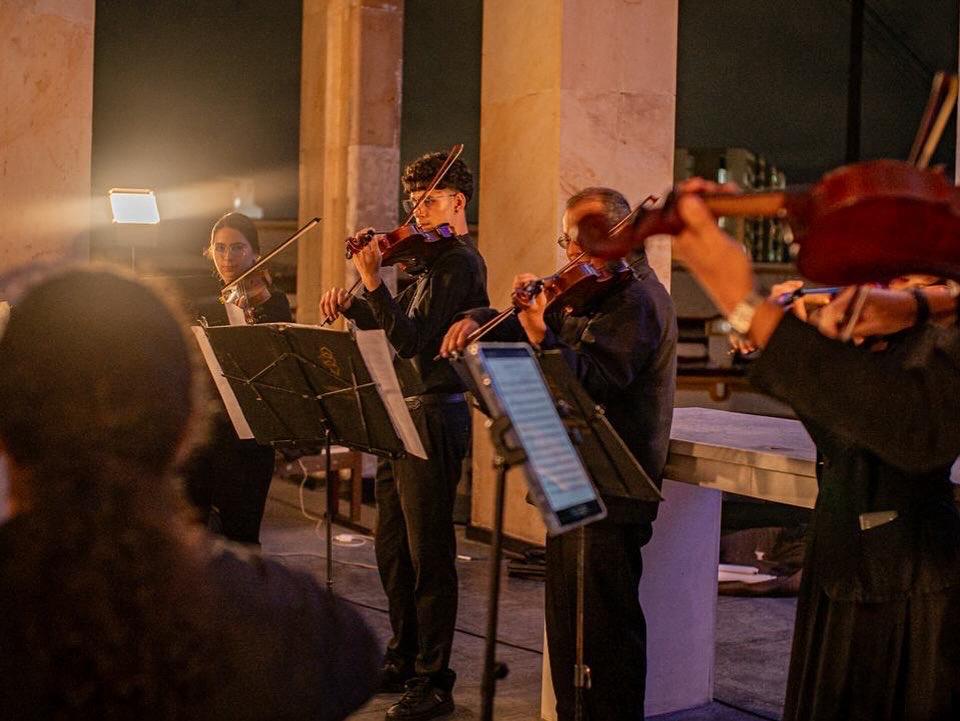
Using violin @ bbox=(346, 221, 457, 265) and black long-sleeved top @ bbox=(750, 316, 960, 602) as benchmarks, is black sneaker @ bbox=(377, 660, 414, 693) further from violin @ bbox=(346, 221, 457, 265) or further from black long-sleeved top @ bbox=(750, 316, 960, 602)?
black long-sleeved top @ bbox=(750, 316, 960, 602)

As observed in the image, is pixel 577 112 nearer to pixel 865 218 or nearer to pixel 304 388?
pixel 304 388

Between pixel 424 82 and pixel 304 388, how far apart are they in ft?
41.7

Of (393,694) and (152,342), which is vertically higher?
(152,342)

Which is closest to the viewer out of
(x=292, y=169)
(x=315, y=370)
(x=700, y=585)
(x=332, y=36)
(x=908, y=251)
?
(x=908, y=251)

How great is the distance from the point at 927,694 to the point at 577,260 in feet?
5.23

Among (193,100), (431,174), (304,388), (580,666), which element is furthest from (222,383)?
(193,100)

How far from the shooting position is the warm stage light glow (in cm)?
1080

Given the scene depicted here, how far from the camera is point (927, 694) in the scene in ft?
8.06

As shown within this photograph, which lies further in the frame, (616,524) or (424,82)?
(424,82)

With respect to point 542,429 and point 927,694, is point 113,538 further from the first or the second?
point 927,694

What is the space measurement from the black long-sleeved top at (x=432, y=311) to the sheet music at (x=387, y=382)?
0.49m

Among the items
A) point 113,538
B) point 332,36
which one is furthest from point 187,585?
point 332,36

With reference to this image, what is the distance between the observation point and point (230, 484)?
4691 millimetres

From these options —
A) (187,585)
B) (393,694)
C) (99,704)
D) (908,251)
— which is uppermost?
(908,251)
